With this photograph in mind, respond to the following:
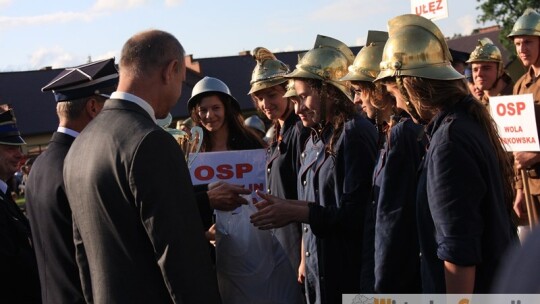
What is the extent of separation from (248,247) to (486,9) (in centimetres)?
5744

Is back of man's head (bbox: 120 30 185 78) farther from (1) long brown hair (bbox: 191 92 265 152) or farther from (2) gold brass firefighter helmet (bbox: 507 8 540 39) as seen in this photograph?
(2) gold brass firefighter helmet (bbox: 507 8 540 39)

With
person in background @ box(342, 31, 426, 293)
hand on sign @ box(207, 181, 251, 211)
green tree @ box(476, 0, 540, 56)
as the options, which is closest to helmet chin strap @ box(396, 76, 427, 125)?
person in background @ box(342, 31, 426, 293)

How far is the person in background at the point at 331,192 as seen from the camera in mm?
4270

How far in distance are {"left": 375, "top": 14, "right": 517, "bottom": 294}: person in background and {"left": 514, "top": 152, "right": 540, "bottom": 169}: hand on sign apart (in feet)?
12.8

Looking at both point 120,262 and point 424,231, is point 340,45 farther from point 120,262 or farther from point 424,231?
point 120,262

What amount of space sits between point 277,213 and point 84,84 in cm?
136

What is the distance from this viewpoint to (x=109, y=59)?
4.34 m

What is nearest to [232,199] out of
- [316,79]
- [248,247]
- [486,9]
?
[248,247]

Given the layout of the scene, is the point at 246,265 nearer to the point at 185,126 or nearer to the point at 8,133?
the point at 8,133

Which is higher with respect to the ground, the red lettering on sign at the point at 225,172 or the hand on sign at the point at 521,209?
the red lettering on sign at the point at 225,172

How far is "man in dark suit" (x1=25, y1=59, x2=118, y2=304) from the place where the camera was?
3562mm

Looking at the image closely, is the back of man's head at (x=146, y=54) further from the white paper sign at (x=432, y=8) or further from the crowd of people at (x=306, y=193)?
the white paper sign at (x=432, y=8)

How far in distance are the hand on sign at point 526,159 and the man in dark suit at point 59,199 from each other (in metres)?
4.49

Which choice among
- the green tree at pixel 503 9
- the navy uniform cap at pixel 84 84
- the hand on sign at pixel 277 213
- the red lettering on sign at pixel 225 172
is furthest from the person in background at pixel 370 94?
the green tree at pixel 503 9
